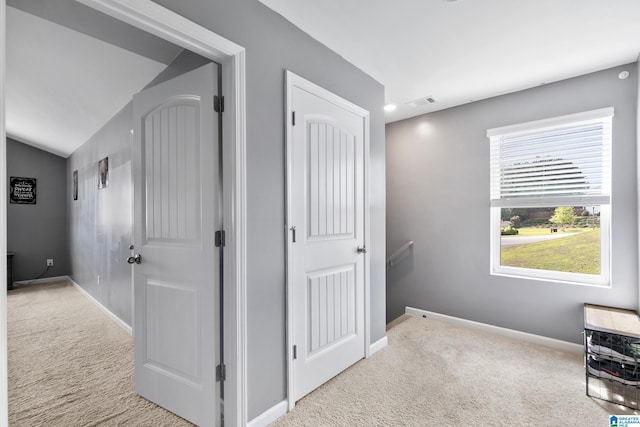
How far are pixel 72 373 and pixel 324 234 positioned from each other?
2227 millimetres

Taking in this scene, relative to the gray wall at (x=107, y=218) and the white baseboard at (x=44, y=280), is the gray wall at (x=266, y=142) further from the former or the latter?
the white baseboard at (x=44, y=280)

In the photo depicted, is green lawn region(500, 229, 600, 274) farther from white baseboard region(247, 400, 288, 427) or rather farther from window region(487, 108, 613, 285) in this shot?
white baseboard region(247, 400, 288, 427)

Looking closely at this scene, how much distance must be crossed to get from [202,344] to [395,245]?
273cm

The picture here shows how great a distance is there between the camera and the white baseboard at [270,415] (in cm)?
174

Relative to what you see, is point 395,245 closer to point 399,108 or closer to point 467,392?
point 399,108

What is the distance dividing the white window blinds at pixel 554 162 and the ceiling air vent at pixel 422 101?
2.21ft

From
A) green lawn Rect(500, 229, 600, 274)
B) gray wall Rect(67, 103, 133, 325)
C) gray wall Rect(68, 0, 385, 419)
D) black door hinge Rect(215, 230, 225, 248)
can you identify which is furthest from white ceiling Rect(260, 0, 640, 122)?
gray wall Rect(67, 103, 133, 325)

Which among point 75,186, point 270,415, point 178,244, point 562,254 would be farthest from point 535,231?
point 75,186

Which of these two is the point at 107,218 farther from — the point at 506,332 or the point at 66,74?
the point at 506,332

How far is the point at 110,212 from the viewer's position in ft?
11.6

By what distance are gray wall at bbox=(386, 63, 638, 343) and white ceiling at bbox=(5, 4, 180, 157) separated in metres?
2.77

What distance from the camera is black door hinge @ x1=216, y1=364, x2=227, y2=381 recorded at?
1.71 metres

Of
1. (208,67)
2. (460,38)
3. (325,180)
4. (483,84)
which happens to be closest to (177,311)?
(325,180)

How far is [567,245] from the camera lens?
288cm
